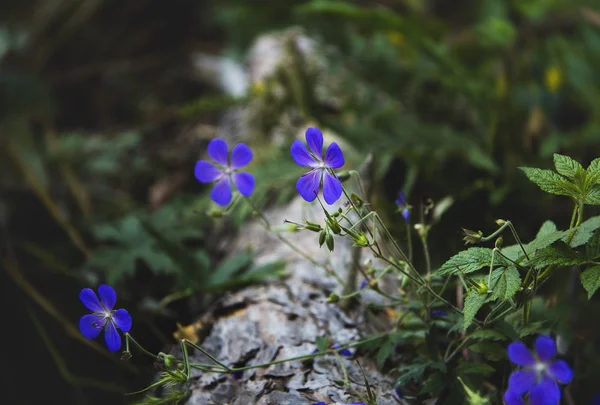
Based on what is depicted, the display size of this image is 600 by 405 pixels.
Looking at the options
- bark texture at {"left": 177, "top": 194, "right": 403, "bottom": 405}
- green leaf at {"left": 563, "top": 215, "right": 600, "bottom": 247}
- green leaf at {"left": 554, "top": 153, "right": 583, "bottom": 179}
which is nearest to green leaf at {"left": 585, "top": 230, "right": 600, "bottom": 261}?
green leaf at {"left": 563, "top": 215, "right": 600, "bottom": 247}

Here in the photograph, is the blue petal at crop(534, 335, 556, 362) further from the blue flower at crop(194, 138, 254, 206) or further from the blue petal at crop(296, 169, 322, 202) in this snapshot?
the blue flower at crop(194, 138, 254, 206)

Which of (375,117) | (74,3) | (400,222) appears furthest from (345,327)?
(74,3)

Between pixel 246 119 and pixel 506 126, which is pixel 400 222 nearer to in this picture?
pixel 506 126

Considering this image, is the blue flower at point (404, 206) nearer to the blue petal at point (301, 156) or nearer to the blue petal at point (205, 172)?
the blue petal at point (301, 156)

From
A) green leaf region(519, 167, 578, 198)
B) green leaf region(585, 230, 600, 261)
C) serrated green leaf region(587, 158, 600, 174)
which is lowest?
green leaf region(585, 230, 600, 261)

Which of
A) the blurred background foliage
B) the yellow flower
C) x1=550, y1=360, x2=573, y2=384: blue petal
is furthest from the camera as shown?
the yellow flower

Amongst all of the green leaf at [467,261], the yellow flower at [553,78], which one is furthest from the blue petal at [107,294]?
the yellow flower at [553,78]

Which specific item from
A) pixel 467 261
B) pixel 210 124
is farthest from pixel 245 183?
pixel 210 124
